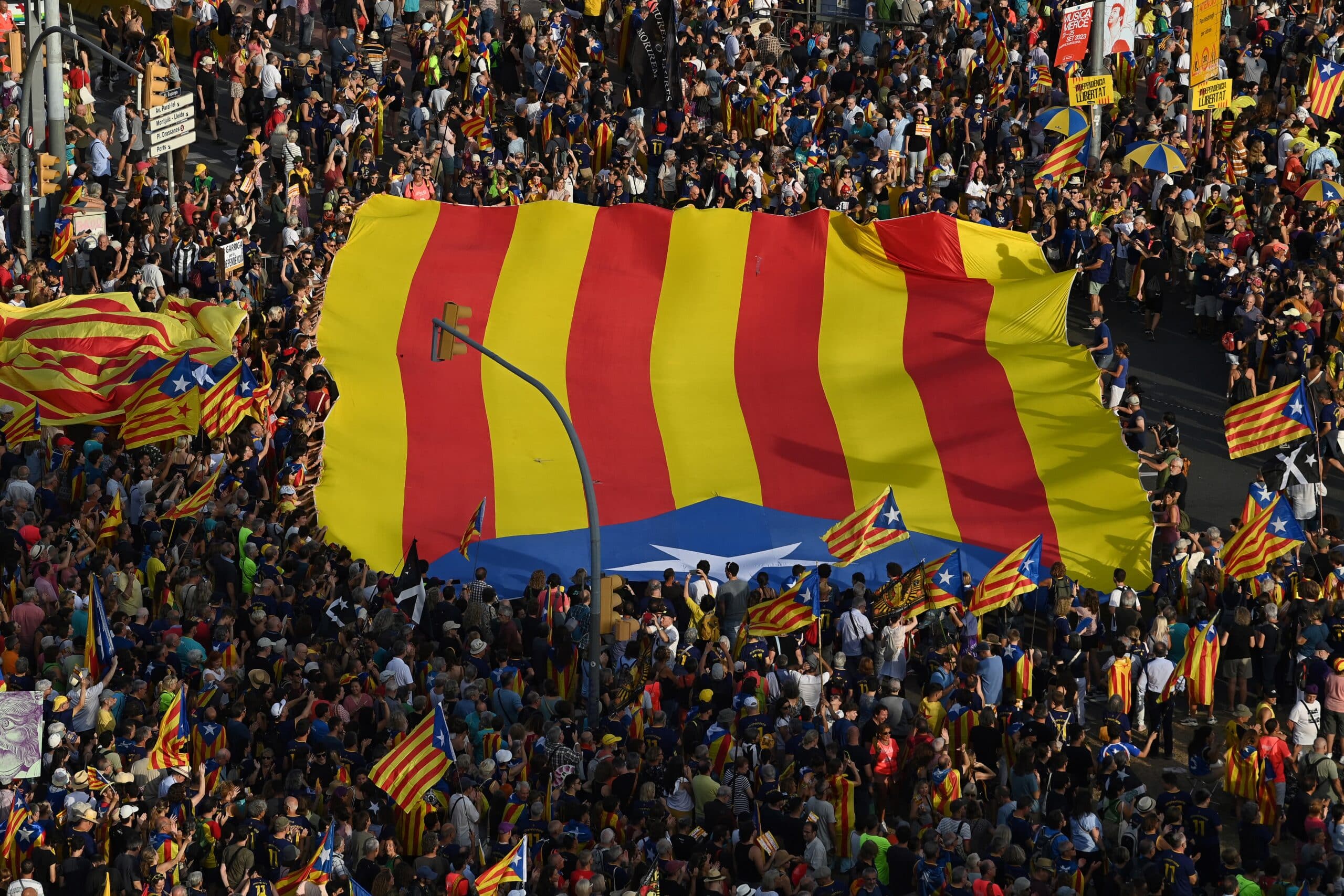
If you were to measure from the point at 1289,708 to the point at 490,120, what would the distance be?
62.1ft

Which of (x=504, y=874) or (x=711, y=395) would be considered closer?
(x=504, y=874)

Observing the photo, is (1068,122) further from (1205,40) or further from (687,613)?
(687,613)

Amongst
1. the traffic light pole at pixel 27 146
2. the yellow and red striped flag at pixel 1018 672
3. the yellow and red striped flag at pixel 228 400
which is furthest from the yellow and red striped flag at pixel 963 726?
the traffic light pole at pixel 27 146

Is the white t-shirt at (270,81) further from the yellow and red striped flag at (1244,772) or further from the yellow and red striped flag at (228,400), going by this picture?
the yellow and red striped flag at (1244,772)

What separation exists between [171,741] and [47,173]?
49.3 feet

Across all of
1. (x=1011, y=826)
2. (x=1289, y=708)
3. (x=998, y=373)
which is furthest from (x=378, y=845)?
(x=998, y=373)

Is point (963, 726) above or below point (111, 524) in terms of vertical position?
below

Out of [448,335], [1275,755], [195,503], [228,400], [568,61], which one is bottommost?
[1275,755]

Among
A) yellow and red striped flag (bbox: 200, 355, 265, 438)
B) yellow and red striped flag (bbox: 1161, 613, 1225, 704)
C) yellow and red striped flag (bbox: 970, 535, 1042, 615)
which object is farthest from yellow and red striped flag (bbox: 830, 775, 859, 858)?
yellow and red striped flag (bbox: 200, 355, 265, 438)

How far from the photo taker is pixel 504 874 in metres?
17.5

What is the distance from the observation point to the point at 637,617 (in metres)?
23.7

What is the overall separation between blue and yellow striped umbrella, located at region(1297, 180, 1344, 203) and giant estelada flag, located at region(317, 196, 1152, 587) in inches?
194

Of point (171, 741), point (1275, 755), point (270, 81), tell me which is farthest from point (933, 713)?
point (270, 81)

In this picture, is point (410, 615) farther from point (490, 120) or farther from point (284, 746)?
point (490, 120)
